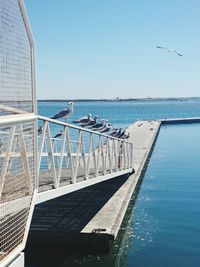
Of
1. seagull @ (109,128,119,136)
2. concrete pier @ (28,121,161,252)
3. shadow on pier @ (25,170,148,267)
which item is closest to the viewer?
shadow on pier @ (25,170,148,267)

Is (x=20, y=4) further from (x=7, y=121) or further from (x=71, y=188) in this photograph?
(x=71, y=188)

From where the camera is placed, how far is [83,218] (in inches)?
566

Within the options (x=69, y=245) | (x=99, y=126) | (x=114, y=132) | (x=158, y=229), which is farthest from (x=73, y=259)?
(x=114, y=132)

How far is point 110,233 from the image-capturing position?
504 inches

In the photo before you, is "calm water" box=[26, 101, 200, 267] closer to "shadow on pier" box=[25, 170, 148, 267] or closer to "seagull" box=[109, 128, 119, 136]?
"shadow on pier" box=[25, 170, 148, 267]

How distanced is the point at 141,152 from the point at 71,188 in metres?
20.9

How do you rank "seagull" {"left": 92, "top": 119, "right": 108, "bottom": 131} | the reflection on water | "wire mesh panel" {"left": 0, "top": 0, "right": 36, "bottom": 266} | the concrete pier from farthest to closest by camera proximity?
"seagull" {"left": 92, "top": 119, "right": 108, "bottom": 131}
the concrete pier
the reflection on water
"wire mesh panel" {"left": 0, "top": 0, "right": 36, "bottom": 266}

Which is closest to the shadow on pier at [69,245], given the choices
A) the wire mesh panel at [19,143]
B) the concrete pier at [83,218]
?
the concrete pier at [83,218]

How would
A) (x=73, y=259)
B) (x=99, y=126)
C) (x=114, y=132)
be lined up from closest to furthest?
(x=73, y=259) → (x=99, y=126) → (x=114, y=132)

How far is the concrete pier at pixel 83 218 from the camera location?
12.9 m

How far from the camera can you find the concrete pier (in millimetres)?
12898

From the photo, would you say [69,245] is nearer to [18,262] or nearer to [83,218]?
[83,218]

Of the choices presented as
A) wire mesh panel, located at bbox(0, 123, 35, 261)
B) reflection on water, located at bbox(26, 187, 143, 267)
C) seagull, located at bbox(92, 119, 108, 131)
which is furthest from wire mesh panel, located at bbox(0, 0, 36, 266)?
seagull, located at bbox(92, 119, 108, 131)

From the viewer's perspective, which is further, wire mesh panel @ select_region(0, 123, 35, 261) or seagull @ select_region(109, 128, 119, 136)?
seagull @ select_region(109, 128, 119, 136)
